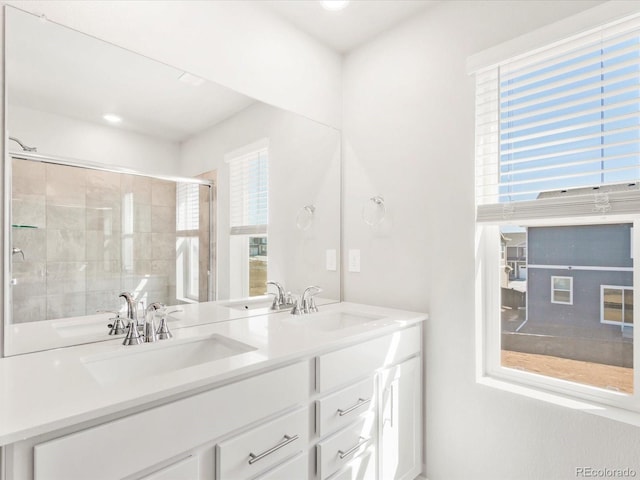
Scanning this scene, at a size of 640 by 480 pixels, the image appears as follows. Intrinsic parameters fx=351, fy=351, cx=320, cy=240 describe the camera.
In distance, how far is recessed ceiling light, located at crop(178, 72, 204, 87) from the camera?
60.9 inches

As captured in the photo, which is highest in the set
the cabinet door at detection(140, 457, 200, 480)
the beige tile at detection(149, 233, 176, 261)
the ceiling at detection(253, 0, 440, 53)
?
the ceiling at detection(253, 0, 440, 53)

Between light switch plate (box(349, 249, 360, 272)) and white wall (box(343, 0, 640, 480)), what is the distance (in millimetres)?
48

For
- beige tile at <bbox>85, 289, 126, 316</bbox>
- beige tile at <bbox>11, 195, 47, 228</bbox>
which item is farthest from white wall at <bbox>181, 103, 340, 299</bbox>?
beige tile at <bbox>11, 195, 47, 228</bbox>

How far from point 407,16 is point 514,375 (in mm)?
1921

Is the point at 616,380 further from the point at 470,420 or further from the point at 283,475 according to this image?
the point at 283,475

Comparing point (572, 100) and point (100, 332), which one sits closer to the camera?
point (100, 332)

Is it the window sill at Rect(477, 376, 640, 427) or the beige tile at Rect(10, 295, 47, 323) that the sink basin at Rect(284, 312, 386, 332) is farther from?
the beige tile at Rect(10, 295, 47, 323)

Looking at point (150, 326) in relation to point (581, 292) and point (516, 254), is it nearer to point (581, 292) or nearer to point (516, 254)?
point (516, 254)

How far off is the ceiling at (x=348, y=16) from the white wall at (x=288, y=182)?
20.2 inches

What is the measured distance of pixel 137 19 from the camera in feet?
4.63

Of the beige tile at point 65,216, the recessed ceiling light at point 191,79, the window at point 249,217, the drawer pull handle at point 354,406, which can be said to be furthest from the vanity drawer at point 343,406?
the recessed ceiling light at point 191,79

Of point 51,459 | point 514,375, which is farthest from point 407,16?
point 51,459

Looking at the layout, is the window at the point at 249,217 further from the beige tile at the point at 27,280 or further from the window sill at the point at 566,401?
the window sill at the point at 566,401

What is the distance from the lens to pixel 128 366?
3.92 ft
